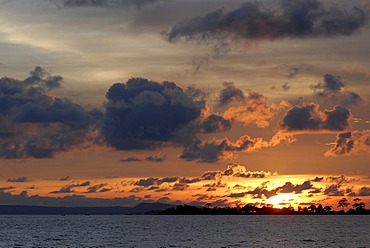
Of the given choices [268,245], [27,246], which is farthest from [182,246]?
[27,246]

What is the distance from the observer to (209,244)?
19600 cm

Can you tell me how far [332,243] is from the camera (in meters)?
198

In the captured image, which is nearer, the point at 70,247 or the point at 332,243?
the point at 70,247

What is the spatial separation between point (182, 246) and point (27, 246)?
40.5 m

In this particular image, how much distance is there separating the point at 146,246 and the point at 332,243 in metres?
52.1

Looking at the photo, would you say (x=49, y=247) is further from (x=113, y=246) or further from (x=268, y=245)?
(x=268, y=245)

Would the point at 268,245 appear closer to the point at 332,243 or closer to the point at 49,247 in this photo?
the point at 332,243

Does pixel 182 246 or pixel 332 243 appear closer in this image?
pixel 182 246

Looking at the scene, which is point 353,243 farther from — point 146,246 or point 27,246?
point 27,246

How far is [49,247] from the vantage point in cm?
18112

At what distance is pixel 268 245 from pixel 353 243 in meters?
27.4

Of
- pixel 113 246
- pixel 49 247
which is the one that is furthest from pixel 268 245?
pixel 49 247

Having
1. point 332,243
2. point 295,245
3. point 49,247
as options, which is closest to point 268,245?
point 295,245

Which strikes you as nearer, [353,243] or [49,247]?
[49,247]
